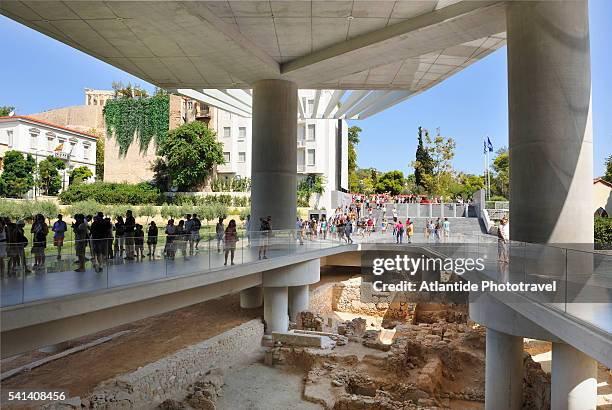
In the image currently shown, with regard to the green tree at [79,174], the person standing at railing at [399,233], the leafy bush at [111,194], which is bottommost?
the person standing at railing at [399,233]

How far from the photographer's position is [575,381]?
8633mm

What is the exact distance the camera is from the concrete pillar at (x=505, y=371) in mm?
10562

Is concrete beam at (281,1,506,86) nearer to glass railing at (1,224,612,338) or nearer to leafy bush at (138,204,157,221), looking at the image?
glass railing at (1,224,612,338)

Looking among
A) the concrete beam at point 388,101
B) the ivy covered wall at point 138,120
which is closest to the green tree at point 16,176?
the ivy covered wall at point 138,120

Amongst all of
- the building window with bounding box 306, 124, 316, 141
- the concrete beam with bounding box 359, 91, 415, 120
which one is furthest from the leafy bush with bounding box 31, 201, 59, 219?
the concrete beam with bounding box 359, 91, 415, 120

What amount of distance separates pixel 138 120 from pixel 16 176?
14674mm

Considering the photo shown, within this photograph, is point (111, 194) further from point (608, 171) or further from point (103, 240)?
point (608, 171)

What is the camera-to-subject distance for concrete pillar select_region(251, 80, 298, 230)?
1930 cm

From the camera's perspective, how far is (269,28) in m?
15.4

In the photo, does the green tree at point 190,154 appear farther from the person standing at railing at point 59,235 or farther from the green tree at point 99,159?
the person standing at railing at point 59,235

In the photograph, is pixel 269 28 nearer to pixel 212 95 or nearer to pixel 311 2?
pixel 311 2

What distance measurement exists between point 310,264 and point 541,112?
36.8 ft

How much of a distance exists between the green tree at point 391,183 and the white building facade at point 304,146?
24.3 metres

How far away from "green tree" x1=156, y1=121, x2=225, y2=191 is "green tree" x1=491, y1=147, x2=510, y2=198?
3672cm
